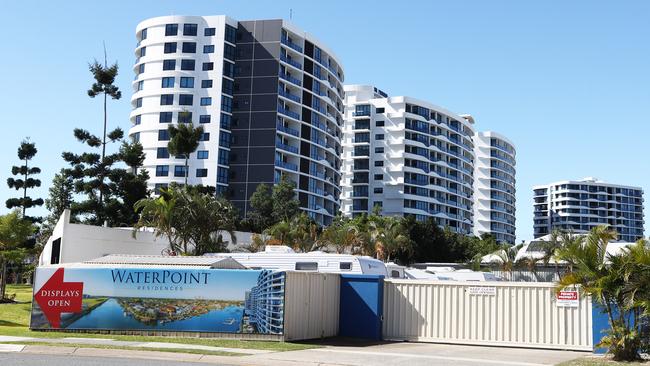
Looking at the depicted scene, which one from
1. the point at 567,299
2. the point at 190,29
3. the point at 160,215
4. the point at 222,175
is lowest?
the point at 567,299

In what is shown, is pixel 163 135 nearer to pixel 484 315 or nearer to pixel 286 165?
pixel 286 165

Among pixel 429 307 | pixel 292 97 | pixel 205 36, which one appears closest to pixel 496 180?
pixel 292 97

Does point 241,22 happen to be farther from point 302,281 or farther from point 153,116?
point 302,281

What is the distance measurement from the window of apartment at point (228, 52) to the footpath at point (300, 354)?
8329 cm

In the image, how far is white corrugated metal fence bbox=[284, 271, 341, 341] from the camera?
75.6ft

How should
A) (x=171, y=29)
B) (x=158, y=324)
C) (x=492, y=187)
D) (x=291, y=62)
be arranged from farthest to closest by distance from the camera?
(x=492, y=187)
(x=291, y=62)
(x=171, y=29)
(x=158, y=324)

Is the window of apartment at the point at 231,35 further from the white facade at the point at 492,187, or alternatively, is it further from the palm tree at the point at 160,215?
the white facade at the point at 492,187

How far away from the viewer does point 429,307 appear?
24766 millimetres

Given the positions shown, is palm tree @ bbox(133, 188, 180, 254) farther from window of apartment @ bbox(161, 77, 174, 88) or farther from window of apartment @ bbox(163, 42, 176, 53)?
window of apartment @ bbox(163, 42, 176, 53)

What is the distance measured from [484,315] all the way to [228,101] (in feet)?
267

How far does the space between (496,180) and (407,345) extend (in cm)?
15718

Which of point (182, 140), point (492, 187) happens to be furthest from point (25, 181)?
point (492, 187)

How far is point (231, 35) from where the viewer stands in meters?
103

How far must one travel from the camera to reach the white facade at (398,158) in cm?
13262
